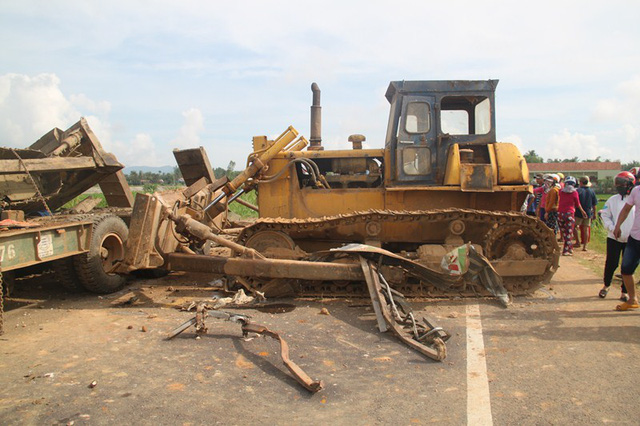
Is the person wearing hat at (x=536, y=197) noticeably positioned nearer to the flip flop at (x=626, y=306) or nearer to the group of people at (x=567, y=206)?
the group of people at (x=567, y=206)

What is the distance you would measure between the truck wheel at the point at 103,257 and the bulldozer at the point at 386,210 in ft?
2.67

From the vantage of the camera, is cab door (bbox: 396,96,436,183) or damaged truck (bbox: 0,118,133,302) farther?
cab door (bbox: 396,96,436,183)

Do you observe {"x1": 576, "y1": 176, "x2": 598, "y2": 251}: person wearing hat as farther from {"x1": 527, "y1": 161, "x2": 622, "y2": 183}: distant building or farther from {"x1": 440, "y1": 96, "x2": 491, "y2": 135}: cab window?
{"x1": 527, "y1": 161, "x2": 622, "y2": 183}: distant building

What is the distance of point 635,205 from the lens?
584 centimetres

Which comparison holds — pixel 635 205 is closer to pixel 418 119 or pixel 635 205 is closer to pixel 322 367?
pixel 418 119

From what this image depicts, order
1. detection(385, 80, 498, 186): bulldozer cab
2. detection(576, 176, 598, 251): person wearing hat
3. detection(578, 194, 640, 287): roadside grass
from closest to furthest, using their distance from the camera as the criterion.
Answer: detection(385, 80, 498, 186): bulldozer cab < detection(578, 194, 640, 287): roadside grass < detection(576, 176, 598, 251): person wearing hat

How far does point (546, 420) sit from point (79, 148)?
764 centimetres

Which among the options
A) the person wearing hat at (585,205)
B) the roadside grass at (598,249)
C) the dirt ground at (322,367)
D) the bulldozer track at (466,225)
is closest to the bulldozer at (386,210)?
the bulldozer track at (466,225)

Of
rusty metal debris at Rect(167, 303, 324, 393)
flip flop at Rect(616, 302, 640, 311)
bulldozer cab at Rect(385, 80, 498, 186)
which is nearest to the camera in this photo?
rusty metal debris at Rect(167, 303, 324, 393)

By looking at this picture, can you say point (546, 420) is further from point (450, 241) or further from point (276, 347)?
point (450, 241)

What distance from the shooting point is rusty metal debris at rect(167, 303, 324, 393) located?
3.78m

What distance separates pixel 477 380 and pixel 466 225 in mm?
3427

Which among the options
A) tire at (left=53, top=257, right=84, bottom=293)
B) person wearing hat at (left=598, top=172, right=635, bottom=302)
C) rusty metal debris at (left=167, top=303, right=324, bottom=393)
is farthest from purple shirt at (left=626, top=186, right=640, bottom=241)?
tire at (left=53, top=257, right=84, bottom=293)

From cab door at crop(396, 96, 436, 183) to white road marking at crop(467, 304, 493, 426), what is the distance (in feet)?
8.41
